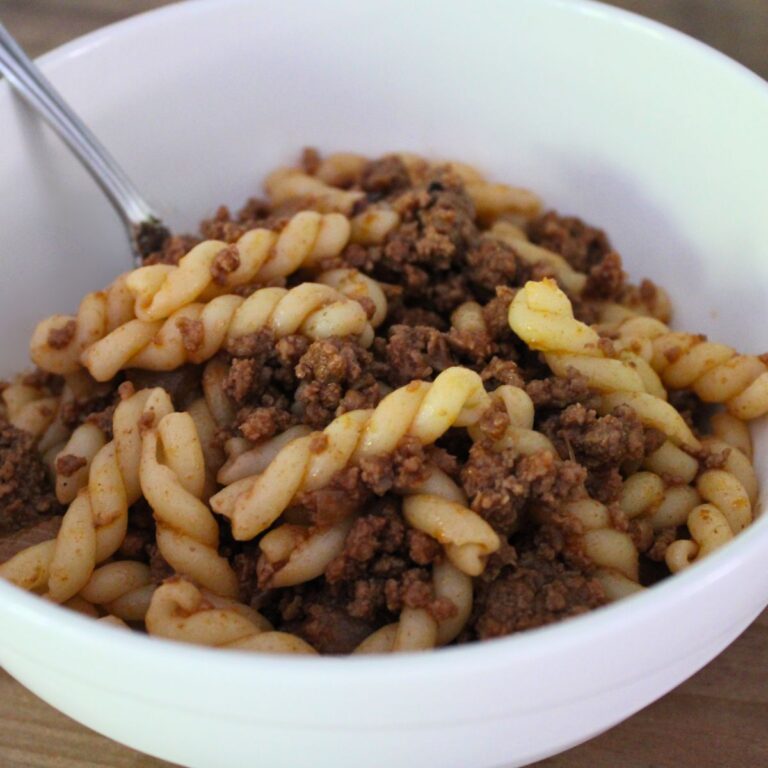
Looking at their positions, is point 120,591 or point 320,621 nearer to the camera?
point 320,621

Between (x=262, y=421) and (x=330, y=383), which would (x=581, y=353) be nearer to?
(x=330, y=383)

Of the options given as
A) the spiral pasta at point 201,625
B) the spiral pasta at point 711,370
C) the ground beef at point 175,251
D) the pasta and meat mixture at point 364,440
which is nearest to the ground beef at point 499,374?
the pasta and meat mixture at point 364,440

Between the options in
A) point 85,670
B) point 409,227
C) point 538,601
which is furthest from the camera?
point 409,227

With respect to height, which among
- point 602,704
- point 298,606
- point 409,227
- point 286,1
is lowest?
point 298,606

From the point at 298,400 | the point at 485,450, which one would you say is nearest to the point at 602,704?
the point at 485,450

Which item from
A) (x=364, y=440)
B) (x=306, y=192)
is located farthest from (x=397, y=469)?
(x=306, y=192)

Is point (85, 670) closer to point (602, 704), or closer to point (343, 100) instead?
point (602, 704)

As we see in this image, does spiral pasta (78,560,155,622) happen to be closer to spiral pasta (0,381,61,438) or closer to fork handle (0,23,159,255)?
spiral pasta (0,381,61,438)
